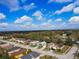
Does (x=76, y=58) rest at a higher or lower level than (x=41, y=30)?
lower

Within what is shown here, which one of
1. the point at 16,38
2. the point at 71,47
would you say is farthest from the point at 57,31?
the point at 16,38

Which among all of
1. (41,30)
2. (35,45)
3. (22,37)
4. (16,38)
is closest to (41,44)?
(35,45)

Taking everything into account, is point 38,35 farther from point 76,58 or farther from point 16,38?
point 76,58

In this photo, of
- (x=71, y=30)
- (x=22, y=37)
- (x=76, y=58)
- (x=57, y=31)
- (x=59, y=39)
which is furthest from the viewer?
(x=22, y=37)

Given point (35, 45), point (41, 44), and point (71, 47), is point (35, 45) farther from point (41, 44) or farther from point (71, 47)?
point (71, 47)

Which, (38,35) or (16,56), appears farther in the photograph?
(38,35)

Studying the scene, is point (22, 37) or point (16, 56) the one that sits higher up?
point (22, 37)

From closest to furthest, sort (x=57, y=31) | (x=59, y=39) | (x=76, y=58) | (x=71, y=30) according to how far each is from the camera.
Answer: (x=76, y=58) → (x=71, y=30) → (x=57, y=31) → (x=59, y=39)

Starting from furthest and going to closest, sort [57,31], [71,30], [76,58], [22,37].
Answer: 1. [22,37]
2. [57,31]
3. [71,30]
4. [76,58]

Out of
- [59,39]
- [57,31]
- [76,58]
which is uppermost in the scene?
[57,31]
